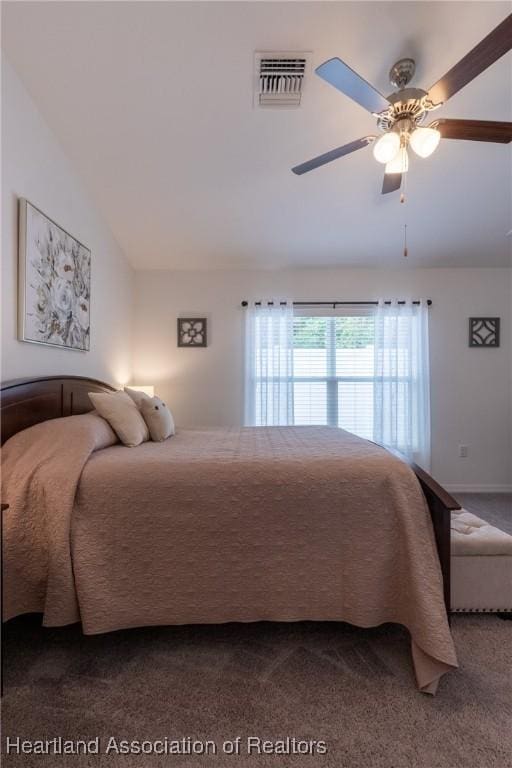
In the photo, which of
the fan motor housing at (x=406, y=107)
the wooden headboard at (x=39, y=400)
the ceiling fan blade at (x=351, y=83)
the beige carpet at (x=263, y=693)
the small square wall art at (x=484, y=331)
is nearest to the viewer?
the beige carpet at (x=263, y=693)

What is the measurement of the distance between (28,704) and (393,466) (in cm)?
163

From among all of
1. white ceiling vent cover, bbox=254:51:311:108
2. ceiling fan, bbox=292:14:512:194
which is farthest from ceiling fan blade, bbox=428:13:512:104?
white ceiling vent cover, bbox=254:51:311:108

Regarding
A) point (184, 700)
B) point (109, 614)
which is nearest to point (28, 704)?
point (109, 614)

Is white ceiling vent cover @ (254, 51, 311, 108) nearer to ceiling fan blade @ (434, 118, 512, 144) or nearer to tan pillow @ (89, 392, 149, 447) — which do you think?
ceiling fan blade @ (434, 118, 512, 144)

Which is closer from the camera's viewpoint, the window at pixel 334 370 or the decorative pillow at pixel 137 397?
the decorative pillow at pixel 137 397

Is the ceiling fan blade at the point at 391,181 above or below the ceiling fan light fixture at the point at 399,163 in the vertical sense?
above

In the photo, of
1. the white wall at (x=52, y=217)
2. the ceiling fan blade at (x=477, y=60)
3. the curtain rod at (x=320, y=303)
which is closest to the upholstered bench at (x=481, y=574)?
the ceiling fan blade at (x=477, y=60)

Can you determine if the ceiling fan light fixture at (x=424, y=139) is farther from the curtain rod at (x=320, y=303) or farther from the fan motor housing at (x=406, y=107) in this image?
the curtain rod at (x=320, y=303)

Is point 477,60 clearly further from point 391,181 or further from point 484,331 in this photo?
point 484,331

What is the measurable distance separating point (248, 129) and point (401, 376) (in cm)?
265

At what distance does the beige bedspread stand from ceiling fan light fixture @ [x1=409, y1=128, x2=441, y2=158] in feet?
4.87

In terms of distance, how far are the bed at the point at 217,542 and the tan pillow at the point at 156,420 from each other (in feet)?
2.22

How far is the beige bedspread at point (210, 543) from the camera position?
1.32 meters

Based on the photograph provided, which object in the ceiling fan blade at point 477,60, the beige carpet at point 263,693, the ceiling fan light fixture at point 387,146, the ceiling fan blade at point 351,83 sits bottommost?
the beige carpet at point 263,693
